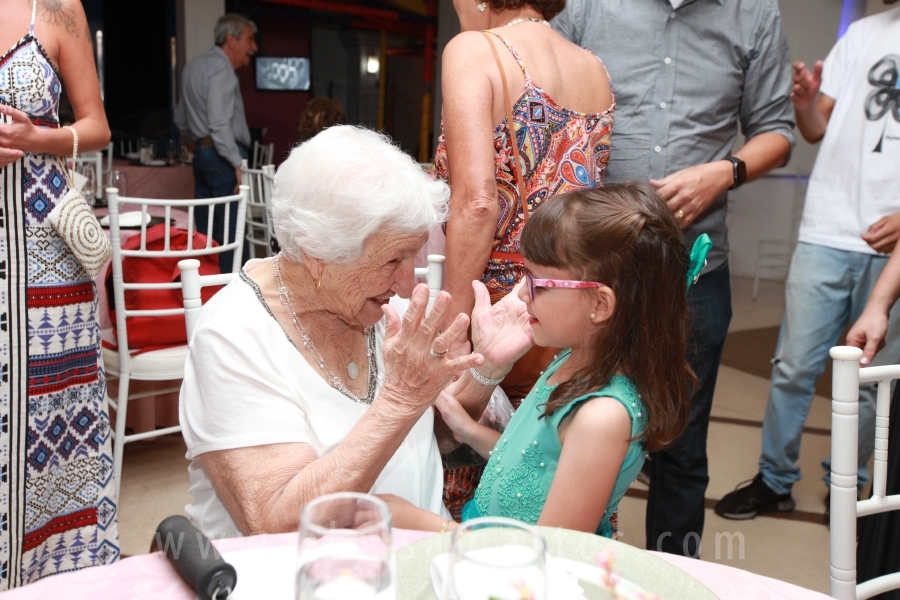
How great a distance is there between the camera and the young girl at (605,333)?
4.19ft

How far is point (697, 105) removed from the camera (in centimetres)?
204

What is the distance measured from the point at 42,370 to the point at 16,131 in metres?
0.59

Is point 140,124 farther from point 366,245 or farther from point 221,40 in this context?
point 366,245

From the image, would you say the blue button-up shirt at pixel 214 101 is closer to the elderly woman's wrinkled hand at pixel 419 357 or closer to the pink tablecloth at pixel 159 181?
the pink tablecloth at pixel 159 181

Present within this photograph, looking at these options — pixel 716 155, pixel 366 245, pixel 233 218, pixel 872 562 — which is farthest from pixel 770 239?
pixel 366 245

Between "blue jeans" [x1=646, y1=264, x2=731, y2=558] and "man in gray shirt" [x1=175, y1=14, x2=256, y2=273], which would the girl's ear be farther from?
"man in gray shirt" [x1=175, y1=14, x2=256, y2=273]

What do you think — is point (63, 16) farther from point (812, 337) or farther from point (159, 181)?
point (159, 181)

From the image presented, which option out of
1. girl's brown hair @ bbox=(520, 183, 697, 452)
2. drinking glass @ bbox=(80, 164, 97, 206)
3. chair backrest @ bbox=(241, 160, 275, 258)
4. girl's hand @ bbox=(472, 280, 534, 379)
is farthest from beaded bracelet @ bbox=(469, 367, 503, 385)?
drinking glass @ bbox=(80, 164, 97, 206)

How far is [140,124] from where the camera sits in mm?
10367

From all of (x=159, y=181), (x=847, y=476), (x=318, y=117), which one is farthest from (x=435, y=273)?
(x=159, y=181)

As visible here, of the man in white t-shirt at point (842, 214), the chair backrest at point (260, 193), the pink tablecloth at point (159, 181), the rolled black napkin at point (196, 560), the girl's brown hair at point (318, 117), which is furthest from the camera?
the pink tablecloth at point (159, 181)

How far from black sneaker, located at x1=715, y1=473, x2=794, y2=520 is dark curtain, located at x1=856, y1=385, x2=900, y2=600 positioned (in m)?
1.20

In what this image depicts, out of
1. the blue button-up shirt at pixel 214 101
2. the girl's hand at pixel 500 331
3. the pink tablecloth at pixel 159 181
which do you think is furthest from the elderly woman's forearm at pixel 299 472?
the pink tablecloth at pixel 159 181

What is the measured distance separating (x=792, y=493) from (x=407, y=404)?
249 centimetres
